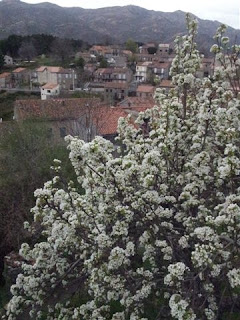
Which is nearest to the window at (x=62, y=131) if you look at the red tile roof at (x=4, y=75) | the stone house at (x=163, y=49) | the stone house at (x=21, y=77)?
the red tile roof at (x=4, y=75)

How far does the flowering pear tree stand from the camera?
485 centimetres

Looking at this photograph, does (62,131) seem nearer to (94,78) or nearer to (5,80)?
(5,80)

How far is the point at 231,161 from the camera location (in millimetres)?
4605

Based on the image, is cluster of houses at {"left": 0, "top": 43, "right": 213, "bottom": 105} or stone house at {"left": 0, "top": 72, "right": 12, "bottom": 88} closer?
cluster of houses at {"left": 0, "top": 43, "right": 213, "bottom": 105}

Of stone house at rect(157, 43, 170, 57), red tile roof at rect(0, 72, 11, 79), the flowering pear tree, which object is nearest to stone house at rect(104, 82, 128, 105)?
red tile roof at rect(0, 72, 11, 79)

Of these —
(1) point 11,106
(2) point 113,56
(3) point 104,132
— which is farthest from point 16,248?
(2) point 113,56

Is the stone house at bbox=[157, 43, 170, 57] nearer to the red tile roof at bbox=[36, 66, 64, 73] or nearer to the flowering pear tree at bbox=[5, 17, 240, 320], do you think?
the red tile roof at bbox=[36, 66, 64, 73]

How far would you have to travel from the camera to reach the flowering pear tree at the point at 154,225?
485cm

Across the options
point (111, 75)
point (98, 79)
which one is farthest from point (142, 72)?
point (98, 79)

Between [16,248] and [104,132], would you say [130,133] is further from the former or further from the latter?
[104,132]

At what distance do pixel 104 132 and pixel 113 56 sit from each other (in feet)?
250

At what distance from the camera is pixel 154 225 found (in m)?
5.23

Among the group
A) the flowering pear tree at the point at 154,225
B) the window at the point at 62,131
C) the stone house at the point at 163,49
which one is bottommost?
the stone house at the point at 163,49

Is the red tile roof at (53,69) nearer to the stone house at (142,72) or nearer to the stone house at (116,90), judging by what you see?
the stone house at (116,90)
